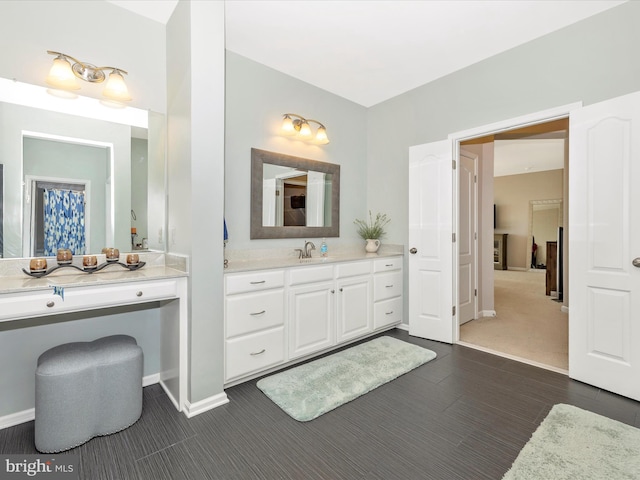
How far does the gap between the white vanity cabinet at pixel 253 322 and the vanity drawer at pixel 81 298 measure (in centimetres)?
45

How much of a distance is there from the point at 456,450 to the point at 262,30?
10.9 feet

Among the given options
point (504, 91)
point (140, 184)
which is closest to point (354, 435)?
point (140, 184)

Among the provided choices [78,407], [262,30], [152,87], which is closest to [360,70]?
[262,30]

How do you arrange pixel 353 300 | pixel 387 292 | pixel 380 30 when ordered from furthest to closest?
1. pixel 387 292
2. pixel 353 300
3. pixel 380 30

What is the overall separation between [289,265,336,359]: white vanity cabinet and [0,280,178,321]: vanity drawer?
1.02m

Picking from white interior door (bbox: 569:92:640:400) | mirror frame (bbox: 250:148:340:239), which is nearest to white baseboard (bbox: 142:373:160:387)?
mirror frame (bbox: 250:148:340:239)

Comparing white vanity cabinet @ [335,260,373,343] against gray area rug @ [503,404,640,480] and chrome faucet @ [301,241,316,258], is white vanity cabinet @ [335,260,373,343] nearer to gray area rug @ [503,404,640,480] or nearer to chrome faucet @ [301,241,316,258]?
chrome faucet @ [301,241,316,258]

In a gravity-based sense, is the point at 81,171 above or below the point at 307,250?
above

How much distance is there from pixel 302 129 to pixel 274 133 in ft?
1.08

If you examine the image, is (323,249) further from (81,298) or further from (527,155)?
(527,155)

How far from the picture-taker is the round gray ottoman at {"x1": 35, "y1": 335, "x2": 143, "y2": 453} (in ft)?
5.55

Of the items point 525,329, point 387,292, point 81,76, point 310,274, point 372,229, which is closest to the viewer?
point 81,76

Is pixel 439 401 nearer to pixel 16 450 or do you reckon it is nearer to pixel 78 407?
pixel 78 407

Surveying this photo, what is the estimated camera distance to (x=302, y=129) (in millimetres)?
3410
